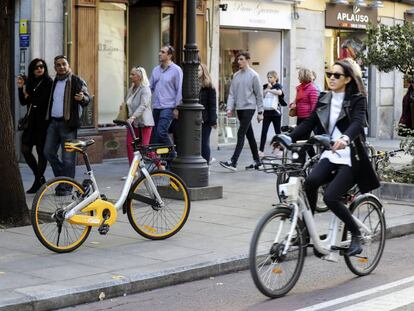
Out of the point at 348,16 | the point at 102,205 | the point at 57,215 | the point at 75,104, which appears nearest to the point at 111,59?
the point at 75,104

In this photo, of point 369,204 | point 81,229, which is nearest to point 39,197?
point 81,229

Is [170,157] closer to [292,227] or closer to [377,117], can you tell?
[292,227]

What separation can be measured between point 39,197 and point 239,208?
141 inches

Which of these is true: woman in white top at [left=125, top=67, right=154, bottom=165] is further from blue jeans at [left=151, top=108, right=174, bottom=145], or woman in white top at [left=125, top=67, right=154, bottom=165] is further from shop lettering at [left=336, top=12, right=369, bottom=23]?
shop lettering at [left=336, top=12, right=369, bottom=23]

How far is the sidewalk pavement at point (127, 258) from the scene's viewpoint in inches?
254

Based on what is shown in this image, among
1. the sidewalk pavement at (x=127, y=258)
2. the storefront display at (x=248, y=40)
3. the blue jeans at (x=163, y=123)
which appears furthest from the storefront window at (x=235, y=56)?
the sidewalk pavement at (x=127, y=258)

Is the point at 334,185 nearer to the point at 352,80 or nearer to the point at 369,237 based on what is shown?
the point at 369,237

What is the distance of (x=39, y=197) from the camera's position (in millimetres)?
Result: 7547

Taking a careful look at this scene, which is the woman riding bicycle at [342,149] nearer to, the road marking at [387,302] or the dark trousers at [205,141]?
the road marking at [387,302]

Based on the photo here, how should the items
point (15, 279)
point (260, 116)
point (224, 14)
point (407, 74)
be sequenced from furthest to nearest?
point (224, 14), point (260, 116), point (407, 74), point (15, 279)

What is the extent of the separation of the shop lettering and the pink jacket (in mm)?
8784

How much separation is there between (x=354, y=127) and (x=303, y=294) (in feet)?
4.67

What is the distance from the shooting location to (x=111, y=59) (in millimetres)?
15945

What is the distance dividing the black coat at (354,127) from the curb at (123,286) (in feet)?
4.40
